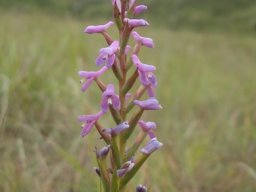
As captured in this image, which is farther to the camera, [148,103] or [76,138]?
[76,138]

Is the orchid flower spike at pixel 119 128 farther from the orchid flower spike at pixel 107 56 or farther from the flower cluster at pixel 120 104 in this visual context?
the orchid flower spike at pixel 107 56

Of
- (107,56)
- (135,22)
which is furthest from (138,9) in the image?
(107,56)

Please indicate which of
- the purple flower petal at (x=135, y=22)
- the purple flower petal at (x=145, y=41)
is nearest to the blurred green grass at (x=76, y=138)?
the purple flower petal at (x=145, y=41)

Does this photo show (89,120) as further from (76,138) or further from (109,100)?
(76,138)

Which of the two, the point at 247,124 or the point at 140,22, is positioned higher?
the point at 140,22

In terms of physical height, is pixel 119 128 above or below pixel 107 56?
below

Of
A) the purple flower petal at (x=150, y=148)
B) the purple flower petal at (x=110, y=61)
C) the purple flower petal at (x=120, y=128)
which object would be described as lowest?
the purple flower petal at (x=150, y=148)

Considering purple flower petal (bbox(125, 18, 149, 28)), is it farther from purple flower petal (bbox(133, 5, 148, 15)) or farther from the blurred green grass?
the blurred green grass

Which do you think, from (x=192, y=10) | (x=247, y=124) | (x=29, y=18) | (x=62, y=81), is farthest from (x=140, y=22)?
(x=192, y=10)

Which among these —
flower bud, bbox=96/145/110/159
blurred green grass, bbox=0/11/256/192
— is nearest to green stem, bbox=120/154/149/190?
flower bud, bbox=96/145/110/159

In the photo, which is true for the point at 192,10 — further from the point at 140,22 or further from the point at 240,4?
the point at 140,22

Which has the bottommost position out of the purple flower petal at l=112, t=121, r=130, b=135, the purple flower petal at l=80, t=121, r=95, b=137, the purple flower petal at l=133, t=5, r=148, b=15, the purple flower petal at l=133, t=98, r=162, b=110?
the purple flower petal at l=80, t=121, r=95, b=137
